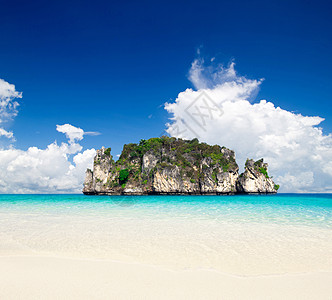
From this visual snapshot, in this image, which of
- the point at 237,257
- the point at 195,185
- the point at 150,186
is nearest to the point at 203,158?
the point at 195,185

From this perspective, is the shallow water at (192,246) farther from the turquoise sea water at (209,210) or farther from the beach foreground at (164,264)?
the turquoise sea water at (209,210)

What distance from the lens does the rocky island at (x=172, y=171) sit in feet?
191

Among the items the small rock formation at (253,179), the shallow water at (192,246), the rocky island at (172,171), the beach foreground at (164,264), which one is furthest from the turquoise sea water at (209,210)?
the small rock formation at (253,179)

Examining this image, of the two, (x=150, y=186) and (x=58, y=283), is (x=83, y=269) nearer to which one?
(x=58, y=283)

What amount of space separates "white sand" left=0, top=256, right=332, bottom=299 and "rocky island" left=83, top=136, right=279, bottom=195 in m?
53.6

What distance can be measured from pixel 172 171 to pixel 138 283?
54680 mm

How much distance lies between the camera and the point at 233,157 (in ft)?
215

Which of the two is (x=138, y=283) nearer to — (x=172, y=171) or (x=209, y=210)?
(x=209, y=210)

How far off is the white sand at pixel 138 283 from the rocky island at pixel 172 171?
53.6 meters

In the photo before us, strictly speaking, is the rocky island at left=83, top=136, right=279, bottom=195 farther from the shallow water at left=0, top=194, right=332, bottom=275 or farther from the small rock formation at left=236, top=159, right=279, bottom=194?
the shallow water at left=0, top=194, right=332, bottom=275

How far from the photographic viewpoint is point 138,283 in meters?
3.07

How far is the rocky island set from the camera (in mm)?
58219

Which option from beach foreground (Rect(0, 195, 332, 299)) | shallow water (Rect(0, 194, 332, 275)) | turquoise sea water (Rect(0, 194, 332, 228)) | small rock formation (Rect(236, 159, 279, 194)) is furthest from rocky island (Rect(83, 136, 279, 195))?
beach foreground (Rect(0, 195, 332, 299))

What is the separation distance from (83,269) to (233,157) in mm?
65916
